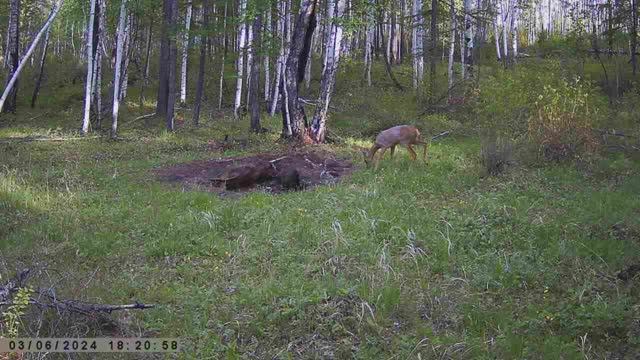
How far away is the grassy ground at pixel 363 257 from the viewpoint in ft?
14.9

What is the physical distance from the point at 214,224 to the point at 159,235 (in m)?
0.71

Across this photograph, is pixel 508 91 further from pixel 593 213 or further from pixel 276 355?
pixel 276 355

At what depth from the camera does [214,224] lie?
760 centimetres

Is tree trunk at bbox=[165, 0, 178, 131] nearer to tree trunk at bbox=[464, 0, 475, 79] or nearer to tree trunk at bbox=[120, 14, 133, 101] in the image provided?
tree trunk at bbox=[120, 14, 133, 101]

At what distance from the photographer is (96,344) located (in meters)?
4.47

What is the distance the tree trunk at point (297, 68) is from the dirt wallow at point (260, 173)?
9.37 feet

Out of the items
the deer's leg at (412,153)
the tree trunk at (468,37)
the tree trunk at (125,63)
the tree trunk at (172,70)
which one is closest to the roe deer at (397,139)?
the deer's leg at (412,153)

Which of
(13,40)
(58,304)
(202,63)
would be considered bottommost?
(58,304)

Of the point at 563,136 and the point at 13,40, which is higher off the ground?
the point at 13,40

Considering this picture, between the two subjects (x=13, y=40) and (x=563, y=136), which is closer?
(x=563, y=136)

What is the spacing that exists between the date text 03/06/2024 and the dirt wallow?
5734 millimetres

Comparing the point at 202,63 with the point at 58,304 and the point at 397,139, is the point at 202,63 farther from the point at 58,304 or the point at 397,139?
the point at 58,304

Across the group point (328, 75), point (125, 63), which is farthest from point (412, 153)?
point (125, 63)

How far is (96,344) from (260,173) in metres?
6.60
